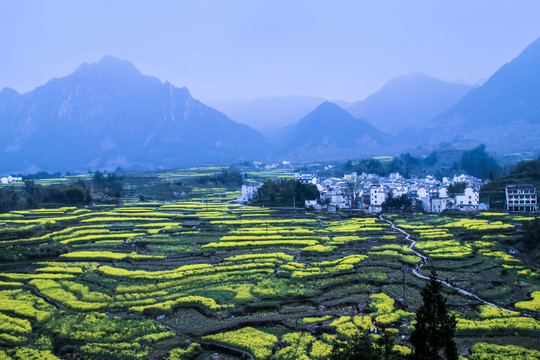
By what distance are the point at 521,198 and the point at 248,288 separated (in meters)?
44.5

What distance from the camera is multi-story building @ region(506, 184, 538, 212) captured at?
54.8 meters

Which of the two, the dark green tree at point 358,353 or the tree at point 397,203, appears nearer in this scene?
the dark green tree at point 358,353

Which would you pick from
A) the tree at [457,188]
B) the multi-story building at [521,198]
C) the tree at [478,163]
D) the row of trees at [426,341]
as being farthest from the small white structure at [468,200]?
the row of trees at [426,341]

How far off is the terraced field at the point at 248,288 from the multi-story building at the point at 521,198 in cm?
925

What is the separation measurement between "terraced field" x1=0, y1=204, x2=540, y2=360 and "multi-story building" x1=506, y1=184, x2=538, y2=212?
30.3 ft

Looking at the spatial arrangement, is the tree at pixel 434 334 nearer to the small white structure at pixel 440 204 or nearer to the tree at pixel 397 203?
the small white structure at pixel 440 204


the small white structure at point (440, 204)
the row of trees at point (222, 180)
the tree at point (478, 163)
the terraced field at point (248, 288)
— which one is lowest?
the terraced field at point (248, 288)

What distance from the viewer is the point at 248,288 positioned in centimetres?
2675

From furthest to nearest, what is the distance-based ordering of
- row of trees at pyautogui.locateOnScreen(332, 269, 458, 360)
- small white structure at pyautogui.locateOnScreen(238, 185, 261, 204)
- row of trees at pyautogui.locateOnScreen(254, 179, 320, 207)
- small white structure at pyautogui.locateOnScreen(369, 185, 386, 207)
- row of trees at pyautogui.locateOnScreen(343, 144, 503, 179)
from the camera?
row of trees at pyautogui.locateOnScreen(343, 144, 503, 179) < small white structure at pyautogui.locateOnScreen(238, 185, 261, 204) < row of trees at pyautogui.locateOnScreen(254, 179, 320, 207) < small white structure at pyautogui.locateOnScreen(369, 185, 386, 207) < row of trees at pyautogui.locateOnScreen(332, 269, 458, 360)

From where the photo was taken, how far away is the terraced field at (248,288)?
19.4 metres

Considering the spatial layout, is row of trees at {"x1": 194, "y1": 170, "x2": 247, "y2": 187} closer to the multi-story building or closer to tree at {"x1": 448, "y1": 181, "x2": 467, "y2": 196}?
tree at {"x1": 448, "y1": 181, "x2": 467, "y2": 196}

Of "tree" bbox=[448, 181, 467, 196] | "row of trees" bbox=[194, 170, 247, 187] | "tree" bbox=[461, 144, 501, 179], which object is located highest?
"tree" bbox=[461, 144, 501, 179]

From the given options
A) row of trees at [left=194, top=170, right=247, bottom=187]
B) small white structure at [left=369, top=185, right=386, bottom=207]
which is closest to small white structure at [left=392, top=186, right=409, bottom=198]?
small white structure at [left=369, top=185, right=386, bottom=207]

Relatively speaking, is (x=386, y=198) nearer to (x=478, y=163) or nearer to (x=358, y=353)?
(x=478, y=163)
